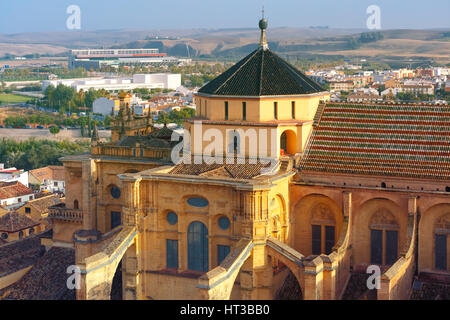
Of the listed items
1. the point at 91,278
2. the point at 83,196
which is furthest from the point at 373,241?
the point at 83,196

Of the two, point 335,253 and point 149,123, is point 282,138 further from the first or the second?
point 149,123

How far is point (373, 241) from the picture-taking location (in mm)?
31953

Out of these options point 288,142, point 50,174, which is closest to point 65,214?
point 288,142

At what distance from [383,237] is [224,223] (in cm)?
665

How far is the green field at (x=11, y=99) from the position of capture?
15125 centimetres

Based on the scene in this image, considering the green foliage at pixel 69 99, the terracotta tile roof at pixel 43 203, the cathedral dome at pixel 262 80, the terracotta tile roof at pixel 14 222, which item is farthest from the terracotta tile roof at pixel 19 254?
the green foliage at pixel 69 99

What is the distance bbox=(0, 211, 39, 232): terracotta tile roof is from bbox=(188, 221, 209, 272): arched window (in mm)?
18808

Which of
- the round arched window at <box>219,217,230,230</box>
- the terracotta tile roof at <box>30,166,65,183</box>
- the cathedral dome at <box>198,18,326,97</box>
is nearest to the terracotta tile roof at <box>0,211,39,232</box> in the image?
the cathedral dome at <box>198,18,326,97</box>

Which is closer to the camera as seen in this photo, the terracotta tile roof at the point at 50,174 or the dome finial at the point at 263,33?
the dome finial at the point at 263,33

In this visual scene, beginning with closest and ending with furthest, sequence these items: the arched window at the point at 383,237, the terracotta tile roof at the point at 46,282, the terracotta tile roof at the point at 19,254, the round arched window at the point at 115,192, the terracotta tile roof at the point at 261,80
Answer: the arched window at the point at 383,237 < the terracotta tile roof at the point at 261,80 < the terracotta tile roof at the point at 46,282 < the round arched window at the point at 115,192 < the terracotta tile roof at the point at 19,254

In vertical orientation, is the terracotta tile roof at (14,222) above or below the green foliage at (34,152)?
below

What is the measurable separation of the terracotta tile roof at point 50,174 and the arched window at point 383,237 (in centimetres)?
4187

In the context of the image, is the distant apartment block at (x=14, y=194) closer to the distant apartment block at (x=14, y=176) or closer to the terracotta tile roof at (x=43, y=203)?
the terracotta tile roof at (x=43, y=203)

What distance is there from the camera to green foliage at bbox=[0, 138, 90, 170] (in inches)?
3098
